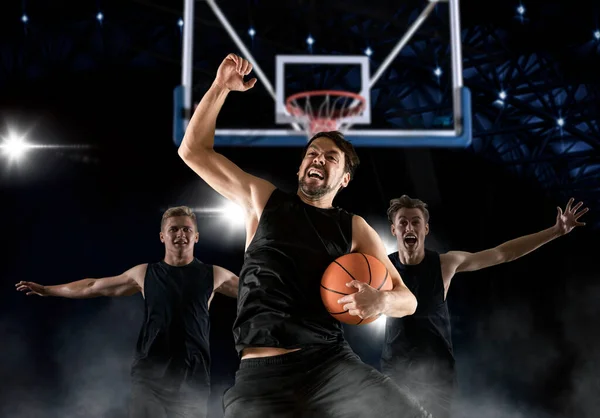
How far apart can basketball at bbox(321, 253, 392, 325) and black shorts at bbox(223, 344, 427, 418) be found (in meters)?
0.19

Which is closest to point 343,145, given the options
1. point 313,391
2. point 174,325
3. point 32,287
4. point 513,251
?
point 313,391

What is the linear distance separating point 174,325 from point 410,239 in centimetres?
196

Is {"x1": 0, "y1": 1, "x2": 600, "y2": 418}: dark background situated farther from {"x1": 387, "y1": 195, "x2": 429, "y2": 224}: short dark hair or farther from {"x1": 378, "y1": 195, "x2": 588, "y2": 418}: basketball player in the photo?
Answer: {"x1": 378, "y1": 195, "x2": 588, "y2": 418}: basketball player

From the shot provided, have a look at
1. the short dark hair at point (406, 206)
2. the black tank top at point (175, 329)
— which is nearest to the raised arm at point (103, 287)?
the black tank top at point (175, 329)

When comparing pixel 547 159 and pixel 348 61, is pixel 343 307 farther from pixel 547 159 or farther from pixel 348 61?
pixel 547 159

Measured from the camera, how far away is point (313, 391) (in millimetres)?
2621

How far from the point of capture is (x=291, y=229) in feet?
9.78

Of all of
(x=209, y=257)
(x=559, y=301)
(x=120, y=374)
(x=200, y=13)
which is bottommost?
(x=120, y=374)

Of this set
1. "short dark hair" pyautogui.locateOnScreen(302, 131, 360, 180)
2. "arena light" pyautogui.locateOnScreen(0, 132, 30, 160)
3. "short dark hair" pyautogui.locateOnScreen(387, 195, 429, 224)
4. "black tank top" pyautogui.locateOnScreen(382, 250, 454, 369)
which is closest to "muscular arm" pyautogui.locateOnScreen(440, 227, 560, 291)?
"black tank top" pyautogui.locateOnScreen(382, 250, 454, 369)

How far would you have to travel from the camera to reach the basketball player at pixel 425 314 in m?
4.65

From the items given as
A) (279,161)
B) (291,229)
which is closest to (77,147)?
(279,161)

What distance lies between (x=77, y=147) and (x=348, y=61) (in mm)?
4777

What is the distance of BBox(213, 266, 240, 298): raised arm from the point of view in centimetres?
531

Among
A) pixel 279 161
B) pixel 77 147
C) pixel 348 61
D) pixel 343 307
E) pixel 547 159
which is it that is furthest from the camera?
pixel 547 159
